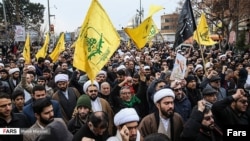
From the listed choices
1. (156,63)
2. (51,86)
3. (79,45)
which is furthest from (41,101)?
(156,63)

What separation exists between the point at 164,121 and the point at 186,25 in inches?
190

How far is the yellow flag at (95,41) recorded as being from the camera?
538 centimetres

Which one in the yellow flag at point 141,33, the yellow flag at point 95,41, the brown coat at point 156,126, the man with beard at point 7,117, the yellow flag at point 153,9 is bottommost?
the brown coat at point 156,126

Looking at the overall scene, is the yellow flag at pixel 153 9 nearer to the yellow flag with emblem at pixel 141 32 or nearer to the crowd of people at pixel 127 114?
the yellow flag with emblem at pixel 141 32

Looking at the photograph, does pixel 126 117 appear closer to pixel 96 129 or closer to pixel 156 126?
pixel 96 129

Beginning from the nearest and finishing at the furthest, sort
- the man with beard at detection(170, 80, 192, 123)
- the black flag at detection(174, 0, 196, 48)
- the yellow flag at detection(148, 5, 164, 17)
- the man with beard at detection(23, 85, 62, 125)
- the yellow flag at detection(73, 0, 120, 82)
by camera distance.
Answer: the man with beard at detection(23, 85, 62, 125) → the yellow flag at detection(73, 0, 120, 82) → the man with beard at detection(170, 80, 192, 123) → the black flag at detection(174, 0, 196, 48) → the yellow flag at detection(148, 5, 164, 17)

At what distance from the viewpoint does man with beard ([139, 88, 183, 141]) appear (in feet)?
14.9

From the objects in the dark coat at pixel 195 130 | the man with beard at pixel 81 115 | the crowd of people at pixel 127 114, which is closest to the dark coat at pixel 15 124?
the crowd of people at pixel 127 114

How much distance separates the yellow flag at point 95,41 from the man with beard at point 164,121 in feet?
3.78

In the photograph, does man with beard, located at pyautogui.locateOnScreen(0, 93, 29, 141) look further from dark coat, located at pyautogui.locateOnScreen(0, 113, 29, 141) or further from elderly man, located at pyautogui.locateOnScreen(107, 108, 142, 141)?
elderly man, located at pyautogui.locateOnScreen(107, 108, 142, 141)

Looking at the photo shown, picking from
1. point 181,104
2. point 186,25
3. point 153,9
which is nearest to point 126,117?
point 181,104

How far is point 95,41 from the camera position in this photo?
5465 mm

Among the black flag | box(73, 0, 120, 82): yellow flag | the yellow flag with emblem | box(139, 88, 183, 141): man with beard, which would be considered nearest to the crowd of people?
box(139, 88, 183, 141): man with beard

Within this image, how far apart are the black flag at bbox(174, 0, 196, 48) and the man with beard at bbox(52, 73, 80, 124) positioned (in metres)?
3.43
